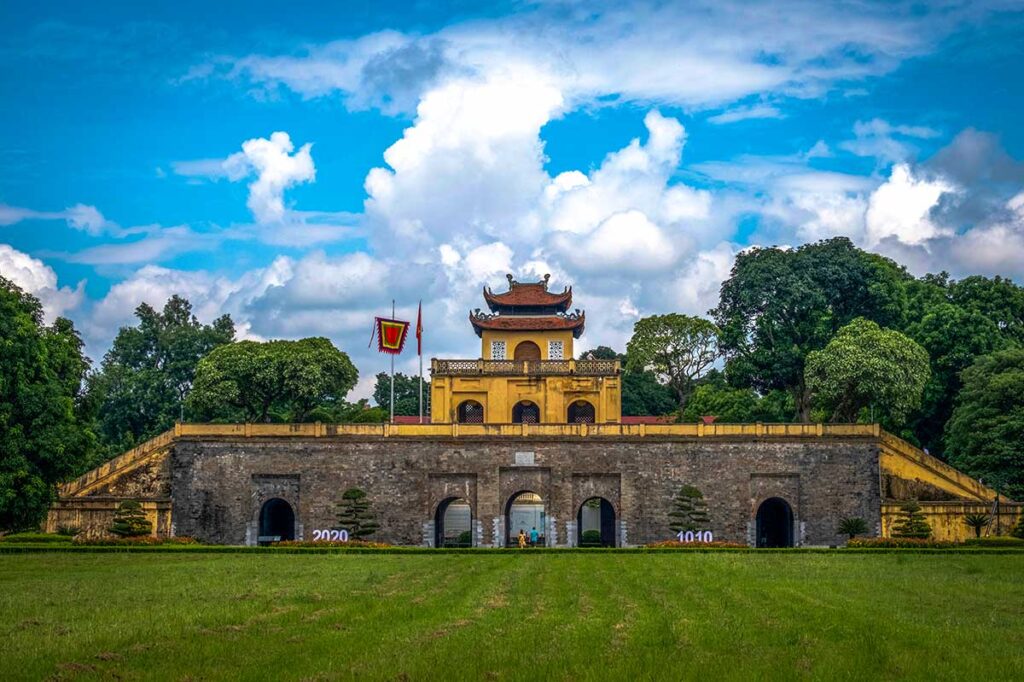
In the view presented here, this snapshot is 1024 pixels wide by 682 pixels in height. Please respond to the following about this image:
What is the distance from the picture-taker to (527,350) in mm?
66250

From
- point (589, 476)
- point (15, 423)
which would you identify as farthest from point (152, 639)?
point (589, 476)

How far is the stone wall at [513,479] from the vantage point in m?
53.9

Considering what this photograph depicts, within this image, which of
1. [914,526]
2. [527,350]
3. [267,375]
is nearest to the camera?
[914,526]

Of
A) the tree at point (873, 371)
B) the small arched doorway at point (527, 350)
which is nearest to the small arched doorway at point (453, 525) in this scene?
the small arched doorway at point (527, 350)

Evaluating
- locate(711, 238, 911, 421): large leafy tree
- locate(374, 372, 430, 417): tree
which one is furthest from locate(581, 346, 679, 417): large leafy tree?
locate(711, 238, 911, 421): large leafy tree

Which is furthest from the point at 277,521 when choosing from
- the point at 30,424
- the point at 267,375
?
the point at 30,424

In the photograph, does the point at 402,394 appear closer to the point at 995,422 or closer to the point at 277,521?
the point at 277,521

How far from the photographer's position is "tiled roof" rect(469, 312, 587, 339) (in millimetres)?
65375

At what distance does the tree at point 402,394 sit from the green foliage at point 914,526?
60.1 m

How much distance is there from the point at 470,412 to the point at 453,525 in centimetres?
1116

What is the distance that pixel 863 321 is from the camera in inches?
2352

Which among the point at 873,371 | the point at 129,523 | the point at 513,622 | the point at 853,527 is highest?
the point at 873,371

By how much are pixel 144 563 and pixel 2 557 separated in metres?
5.84

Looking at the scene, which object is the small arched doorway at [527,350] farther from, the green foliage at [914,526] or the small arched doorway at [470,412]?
the green foliage at [914,526]
